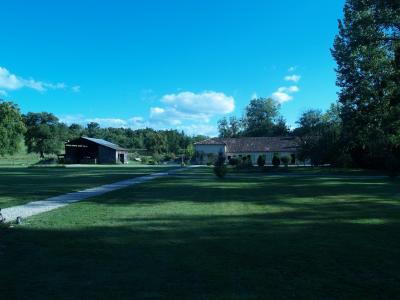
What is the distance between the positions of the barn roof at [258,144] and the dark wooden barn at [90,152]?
17393mm

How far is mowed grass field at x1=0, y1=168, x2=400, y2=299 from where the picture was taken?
470cm

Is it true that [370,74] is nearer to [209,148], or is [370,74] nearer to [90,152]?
[209,148]

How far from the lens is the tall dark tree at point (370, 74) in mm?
21703

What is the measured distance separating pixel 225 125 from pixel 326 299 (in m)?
103

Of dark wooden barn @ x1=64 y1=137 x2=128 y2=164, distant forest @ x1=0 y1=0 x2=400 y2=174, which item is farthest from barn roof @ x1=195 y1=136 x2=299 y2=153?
dark wooden barn @ x1=64 y1=137 x2=128 y2=164

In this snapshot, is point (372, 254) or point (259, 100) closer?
point (372, 254)

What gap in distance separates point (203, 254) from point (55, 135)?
87.6 m

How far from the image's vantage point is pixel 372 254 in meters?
6.30

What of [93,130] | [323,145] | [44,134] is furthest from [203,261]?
[93,130]

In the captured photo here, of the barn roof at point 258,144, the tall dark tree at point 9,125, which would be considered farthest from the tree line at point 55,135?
the barn roof at point 258,144

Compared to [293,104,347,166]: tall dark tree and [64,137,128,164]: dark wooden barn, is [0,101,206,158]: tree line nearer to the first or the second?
[64,137,128,164]: dark wooden barn

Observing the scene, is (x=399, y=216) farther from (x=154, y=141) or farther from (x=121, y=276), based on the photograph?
(x=154, y=141)

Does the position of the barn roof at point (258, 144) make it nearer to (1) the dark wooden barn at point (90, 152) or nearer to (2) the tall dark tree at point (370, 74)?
(1) the dark wooden barn at point (90, 152)

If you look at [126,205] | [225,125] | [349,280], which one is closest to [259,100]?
[225,125]
